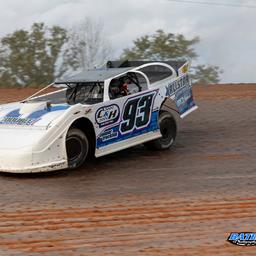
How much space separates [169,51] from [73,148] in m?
17.4

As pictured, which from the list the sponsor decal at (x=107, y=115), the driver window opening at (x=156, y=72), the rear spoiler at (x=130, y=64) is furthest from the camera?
the rear spoiler at (x=130, y=64)

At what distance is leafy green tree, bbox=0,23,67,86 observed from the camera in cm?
2380

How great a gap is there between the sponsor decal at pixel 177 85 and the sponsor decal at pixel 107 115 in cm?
161

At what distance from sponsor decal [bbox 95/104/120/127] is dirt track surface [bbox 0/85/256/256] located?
2.45 feet

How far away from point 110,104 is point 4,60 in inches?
584

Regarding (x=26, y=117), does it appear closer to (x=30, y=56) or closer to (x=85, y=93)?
(x=85, y=93)

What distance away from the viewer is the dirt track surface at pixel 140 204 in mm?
5949

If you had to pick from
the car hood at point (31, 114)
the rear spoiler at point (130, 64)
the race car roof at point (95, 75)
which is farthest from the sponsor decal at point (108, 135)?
the rear spoiler at point (130, 64)

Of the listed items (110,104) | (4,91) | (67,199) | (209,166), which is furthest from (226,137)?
(4,91)

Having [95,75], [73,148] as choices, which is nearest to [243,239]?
[73,148]

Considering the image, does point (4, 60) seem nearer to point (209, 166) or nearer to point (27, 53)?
point (27, 53)

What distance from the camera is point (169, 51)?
26312 millimetres

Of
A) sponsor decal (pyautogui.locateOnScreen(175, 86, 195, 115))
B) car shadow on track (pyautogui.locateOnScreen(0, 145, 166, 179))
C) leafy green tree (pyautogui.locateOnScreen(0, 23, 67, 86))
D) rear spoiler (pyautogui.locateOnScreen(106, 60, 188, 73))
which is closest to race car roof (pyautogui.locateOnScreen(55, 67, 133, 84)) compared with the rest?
rear spoiler (pyautogui.locateOnScreen(106, 60, 188, 73))

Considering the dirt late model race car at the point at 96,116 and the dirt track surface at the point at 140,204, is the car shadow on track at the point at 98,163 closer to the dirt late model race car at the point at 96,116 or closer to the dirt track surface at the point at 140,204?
the dirt track surface at the point at 140,204
